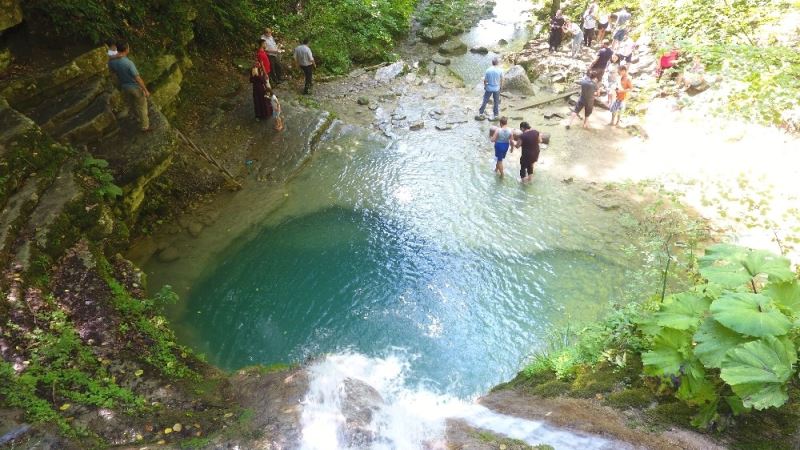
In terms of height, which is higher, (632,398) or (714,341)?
(714,341)

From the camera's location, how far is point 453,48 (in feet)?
61.7

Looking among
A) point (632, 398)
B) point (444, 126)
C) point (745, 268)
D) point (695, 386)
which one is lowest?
point (632, 398)

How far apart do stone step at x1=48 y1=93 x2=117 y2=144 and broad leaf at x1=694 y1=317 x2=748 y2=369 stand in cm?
933

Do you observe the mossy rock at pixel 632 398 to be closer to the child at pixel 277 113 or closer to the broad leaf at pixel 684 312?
the broad leaf at pixel 684 312

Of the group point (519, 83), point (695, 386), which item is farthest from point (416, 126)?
point (695, 386)

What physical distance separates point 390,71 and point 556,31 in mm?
6341

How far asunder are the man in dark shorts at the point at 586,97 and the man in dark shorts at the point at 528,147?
2874mm

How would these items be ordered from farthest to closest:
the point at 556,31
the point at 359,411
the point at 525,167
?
the point at 556,31, the point at 525,167, the point at 359,411

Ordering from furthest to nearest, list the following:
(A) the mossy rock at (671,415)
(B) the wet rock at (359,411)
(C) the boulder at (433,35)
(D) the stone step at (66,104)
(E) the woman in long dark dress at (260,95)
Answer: (C) the boulder at (433,35) < (E) the woman in long dark dress at (260,95) < (D) the stone step at (66,104) < (B) the wet rock at (359,411) < (A) the mossy rock at (671,415)

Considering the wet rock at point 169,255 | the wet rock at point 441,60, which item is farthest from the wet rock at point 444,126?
the wet rock at point 169,255

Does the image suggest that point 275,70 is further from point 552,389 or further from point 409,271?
point 552,389

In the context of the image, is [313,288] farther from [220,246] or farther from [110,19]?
[110,19]

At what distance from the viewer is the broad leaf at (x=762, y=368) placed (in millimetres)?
3039

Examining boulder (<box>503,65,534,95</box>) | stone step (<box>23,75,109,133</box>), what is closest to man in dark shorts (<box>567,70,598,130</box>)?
boulder (<box>503,65,534,95</box>)
